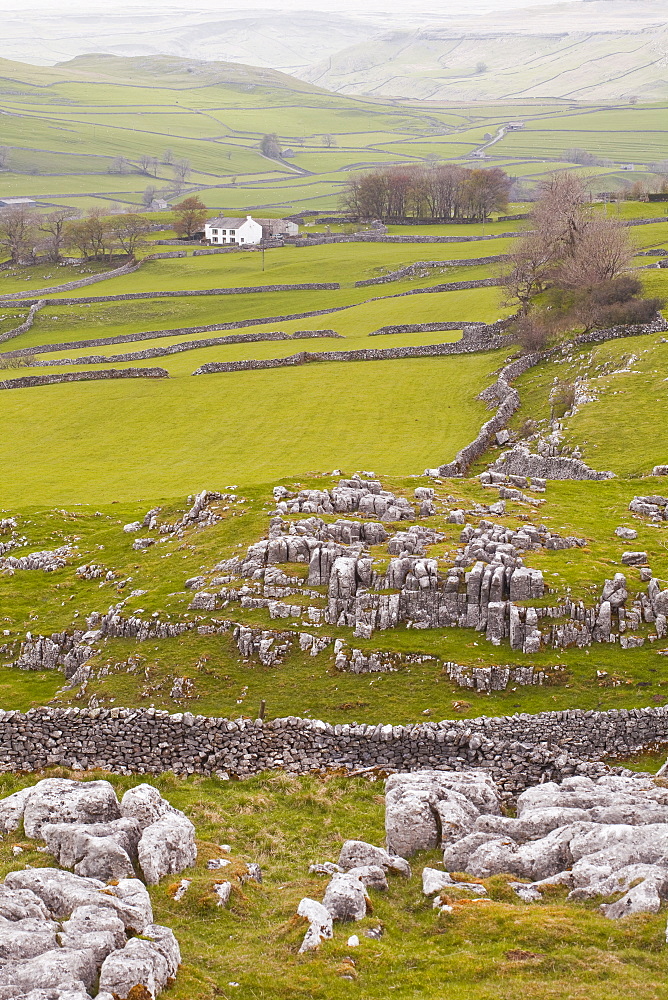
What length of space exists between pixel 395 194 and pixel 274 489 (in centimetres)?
15501

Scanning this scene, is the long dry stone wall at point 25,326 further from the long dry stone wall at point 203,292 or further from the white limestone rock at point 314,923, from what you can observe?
the white limestone rock at point 314,923

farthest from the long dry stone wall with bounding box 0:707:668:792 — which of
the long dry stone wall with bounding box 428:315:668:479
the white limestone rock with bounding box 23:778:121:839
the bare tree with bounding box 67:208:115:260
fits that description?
the bare tree with bounding box 67:208:115:260

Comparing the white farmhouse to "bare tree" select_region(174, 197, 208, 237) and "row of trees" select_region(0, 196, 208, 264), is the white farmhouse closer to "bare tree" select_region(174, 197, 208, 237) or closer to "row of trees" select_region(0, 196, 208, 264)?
"bare tree" select_region(174, 197, 208, 237)

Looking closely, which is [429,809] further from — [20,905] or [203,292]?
[203,292]

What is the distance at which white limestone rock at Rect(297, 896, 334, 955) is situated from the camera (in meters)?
17.2

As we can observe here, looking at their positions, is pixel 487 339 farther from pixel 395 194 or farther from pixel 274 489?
pixel 395 194

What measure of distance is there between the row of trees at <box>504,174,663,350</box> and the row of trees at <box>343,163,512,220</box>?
75.0 metres

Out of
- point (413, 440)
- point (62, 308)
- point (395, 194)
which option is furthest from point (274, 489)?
point (395, 194)

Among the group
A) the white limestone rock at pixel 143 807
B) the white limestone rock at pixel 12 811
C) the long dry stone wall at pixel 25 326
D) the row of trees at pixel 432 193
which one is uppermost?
the row of trees at pixel 432 193

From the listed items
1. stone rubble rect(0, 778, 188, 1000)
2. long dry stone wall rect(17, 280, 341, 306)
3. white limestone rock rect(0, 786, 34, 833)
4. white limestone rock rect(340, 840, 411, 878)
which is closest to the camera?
stone rubble rect(0, 778, 188, 1000)

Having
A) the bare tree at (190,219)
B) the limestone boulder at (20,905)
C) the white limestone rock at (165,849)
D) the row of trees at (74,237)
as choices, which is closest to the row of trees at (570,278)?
the white limestone rock at (165,849)

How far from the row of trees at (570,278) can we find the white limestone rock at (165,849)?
64.7m

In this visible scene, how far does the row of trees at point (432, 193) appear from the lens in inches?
6772

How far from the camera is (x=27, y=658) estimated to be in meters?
34.4
